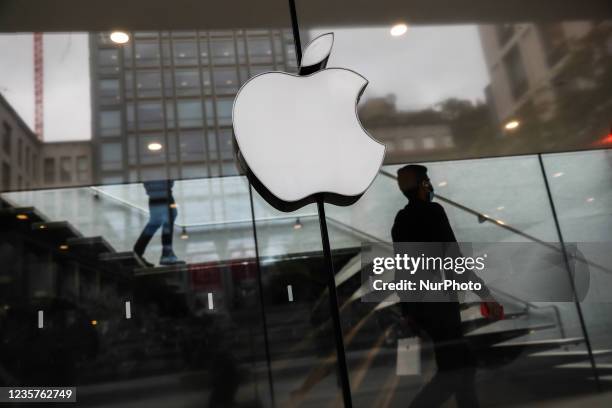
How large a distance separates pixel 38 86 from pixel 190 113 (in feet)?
2.45

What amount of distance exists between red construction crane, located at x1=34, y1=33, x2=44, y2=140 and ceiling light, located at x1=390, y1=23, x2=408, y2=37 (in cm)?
180

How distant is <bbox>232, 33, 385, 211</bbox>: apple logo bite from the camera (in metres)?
1.73

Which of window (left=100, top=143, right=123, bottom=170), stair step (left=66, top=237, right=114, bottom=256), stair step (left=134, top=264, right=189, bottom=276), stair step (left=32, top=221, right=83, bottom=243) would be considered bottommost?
stair step (left=134, top=264, right=189, bottom=276)

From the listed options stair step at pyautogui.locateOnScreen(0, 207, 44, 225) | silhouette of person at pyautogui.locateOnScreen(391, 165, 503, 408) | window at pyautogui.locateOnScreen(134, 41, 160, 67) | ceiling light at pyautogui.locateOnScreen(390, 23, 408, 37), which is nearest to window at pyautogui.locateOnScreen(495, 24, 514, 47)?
ceiling light at pyautogui.locateOnScreen(390, 23, 408, 37)

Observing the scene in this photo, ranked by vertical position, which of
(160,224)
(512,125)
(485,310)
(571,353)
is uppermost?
(512,125)

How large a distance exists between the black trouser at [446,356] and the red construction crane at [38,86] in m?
1.90

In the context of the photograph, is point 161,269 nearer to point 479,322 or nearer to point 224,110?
point 224,110

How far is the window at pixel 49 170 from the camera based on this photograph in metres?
2.28

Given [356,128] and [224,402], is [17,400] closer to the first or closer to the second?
[224,402]

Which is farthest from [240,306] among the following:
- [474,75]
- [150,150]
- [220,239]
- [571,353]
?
[474,75]

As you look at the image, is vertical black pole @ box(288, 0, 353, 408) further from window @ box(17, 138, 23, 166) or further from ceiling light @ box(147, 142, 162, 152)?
window @ box(17, 138, 23, 166)

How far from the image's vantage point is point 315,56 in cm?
186

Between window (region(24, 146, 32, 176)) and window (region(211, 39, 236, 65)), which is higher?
window (region(211, 39, 236, 65))
